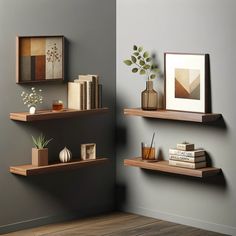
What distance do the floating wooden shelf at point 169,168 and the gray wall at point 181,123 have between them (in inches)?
4.5

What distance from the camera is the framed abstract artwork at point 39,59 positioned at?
5090 mm

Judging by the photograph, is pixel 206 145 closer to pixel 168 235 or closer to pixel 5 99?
pixel 168 235

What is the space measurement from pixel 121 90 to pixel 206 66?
95cm

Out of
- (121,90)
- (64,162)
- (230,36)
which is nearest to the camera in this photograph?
(230,36)

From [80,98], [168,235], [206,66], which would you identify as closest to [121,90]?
[80,98]

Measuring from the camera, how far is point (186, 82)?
5.20 m

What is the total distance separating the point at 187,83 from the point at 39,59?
111 cm

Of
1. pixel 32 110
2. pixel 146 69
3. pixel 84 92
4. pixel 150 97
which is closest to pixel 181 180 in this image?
pixel 150 97

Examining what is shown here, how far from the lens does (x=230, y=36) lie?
496cm

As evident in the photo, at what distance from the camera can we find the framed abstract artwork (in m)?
5.09

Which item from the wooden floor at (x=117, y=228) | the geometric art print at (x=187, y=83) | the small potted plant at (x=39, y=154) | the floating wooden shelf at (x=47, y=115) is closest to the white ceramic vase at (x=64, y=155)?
the small potted plant at (x=39, y=154)

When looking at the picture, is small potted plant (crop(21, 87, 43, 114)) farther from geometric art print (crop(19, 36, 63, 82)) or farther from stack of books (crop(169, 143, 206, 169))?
stack of books (crop(169, 143, 206, 169))

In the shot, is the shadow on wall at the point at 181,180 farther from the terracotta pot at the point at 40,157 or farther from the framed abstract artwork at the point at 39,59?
the framed abstract artwork at the point at 39,59

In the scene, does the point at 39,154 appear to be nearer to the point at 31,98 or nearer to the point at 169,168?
the point at 31,98
